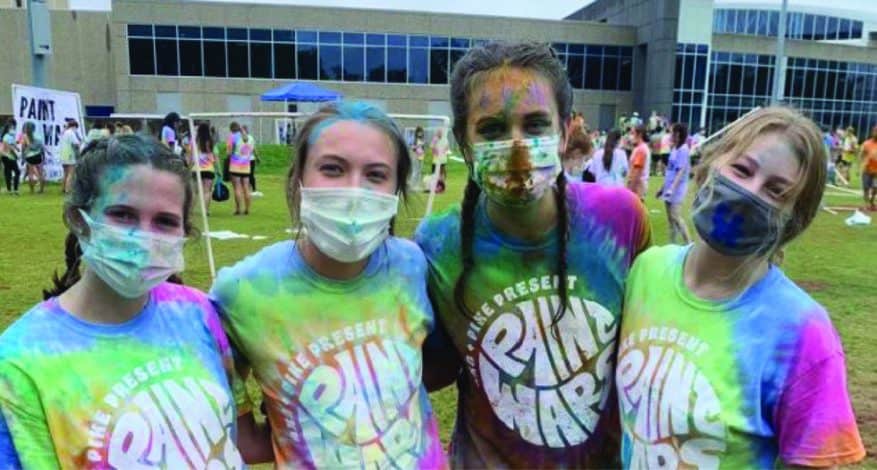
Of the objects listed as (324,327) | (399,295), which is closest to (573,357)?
(399,295)

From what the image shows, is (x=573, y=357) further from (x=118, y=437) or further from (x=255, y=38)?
(x=255, y=38)

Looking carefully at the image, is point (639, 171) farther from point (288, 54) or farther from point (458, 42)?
point (458, 42)

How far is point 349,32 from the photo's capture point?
41250mm

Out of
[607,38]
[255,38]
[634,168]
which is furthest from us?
[607,38]

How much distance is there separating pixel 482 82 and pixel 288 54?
134 feet

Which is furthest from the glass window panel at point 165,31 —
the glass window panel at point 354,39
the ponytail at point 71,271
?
the ponytail at point 71,271

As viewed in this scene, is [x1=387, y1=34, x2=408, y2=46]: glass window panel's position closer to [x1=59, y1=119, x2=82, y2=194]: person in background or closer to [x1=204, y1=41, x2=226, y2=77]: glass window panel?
[x1=204, y1=41, x2=226, y2=77]: glass window panel

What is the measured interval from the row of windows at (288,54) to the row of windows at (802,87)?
1188cm

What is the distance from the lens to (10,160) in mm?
17406

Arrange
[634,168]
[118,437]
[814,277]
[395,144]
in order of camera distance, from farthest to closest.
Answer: [634,168], [814,277], [395,144], [118,437]

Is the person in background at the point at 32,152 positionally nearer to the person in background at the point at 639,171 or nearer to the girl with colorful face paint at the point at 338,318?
the person in background at the point at 639,171

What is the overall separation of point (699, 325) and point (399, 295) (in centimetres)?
82

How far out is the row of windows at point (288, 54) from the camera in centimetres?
4016

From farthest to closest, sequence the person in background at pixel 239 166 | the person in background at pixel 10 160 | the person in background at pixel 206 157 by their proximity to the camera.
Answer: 1. the person in background at pixel 10 160
2. the person in background at pixel 239 166
3. the person in background at pixel 206 157
